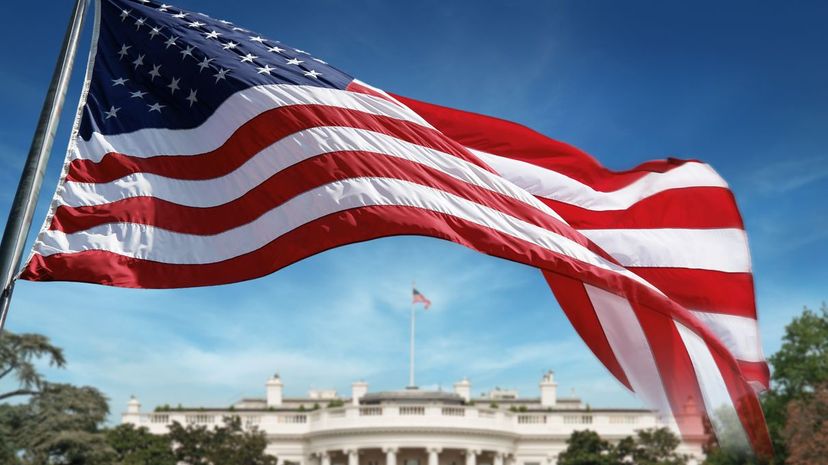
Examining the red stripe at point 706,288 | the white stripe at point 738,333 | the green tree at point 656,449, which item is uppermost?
the red stripe at point 706,288

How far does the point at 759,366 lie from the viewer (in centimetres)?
834

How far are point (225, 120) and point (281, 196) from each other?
0.85 meters

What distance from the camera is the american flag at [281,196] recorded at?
7.40 m

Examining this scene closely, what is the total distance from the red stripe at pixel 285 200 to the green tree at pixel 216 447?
4322 cm

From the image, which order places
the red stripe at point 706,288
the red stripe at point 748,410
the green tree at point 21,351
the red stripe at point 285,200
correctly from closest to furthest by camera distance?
the red stripe at point 748,410 < the red stripe at point 285,200 < the red stripe at point 706,288 < the green tree at point 21,351

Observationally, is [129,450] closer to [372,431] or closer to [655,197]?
[372,431]

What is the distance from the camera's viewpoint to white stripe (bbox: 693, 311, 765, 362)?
8.50m

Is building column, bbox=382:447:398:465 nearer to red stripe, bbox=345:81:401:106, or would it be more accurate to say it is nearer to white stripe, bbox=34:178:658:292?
red stripe, bbox=345:81:401:106

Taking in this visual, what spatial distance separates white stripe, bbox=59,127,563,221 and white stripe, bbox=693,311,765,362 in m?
2.04

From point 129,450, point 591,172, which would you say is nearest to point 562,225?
point 591,172

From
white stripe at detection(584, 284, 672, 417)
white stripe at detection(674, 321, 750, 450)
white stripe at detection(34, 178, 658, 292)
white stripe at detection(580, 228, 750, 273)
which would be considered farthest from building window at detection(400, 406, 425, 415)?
white stripe at detection(674, 321, 750, 450)

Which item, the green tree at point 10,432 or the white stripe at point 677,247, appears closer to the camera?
the white stripe at point 677,247

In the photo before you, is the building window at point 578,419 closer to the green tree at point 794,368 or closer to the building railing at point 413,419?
the building railing at point 413,419

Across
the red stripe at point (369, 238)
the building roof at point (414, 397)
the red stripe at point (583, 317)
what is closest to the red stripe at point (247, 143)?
the red stripe at point (369, 238)
